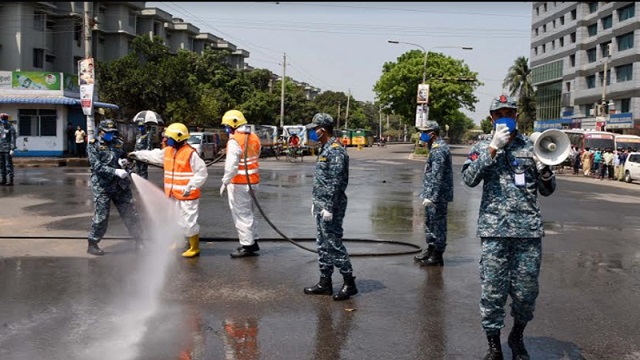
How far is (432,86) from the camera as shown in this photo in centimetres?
6028

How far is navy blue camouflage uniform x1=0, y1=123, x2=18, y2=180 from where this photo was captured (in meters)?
16.5

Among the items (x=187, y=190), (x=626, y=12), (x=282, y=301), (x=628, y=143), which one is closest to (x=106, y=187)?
(x=187, y=190)

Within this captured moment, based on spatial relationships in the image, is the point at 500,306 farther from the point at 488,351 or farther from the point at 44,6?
the point at 44,6

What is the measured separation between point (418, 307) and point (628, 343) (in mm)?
1908

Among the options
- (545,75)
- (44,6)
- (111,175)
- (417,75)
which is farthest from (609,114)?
(111,175)

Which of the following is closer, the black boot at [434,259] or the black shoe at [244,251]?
the black boot at [434,259]

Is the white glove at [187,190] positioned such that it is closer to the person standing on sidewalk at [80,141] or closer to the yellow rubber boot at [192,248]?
the yellow rubber boot at [192,248]

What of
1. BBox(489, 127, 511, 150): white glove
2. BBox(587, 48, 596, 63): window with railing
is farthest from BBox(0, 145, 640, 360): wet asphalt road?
BBox(587, 48, 596, 63): window with railing

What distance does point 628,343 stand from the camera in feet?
17.0

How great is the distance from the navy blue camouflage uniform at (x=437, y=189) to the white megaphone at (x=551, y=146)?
321cm

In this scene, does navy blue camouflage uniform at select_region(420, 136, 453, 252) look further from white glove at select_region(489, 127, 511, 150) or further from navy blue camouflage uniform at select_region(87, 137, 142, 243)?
navy blue camouflage uniform at select_region(87, 137, 142, 243)

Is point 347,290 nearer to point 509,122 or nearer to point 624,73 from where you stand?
point 509,122

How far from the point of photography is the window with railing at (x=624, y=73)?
167ft

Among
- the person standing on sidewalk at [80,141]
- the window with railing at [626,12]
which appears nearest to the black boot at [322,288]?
the person standing on sidewalk at [80,141]
